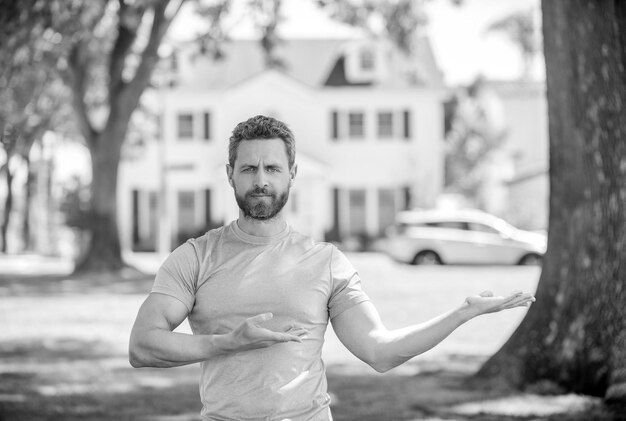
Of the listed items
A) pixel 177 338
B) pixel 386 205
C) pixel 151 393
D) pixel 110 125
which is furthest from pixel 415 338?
pixel 386 205

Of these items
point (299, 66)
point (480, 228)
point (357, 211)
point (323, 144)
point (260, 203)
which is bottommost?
point (480, 228)

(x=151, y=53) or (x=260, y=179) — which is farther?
(x=151, y=53)

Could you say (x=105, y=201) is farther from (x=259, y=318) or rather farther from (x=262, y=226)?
(x=259, y=318)

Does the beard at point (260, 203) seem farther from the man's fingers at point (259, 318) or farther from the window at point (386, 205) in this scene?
the window at point (386, 205)

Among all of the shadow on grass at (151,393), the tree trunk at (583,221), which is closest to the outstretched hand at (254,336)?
the shadow on grass at (151,393)

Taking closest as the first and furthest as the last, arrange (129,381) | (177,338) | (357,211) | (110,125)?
(177,338) < (129,381) < (110,125) < (357,211)

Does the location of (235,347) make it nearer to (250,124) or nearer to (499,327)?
(250,124)

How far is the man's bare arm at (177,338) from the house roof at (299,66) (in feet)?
124

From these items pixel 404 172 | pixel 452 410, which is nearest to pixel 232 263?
pixel 452 410

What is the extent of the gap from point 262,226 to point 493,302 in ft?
2.55

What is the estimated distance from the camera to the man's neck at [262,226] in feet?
11.5

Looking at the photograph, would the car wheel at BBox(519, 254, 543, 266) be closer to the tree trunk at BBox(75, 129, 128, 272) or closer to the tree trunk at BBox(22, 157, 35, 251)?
the tree trunk at BBox(75, 129, 128, 272)

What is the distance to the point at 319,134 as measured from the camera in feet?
136

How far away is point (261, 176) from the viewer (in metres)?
3.43
